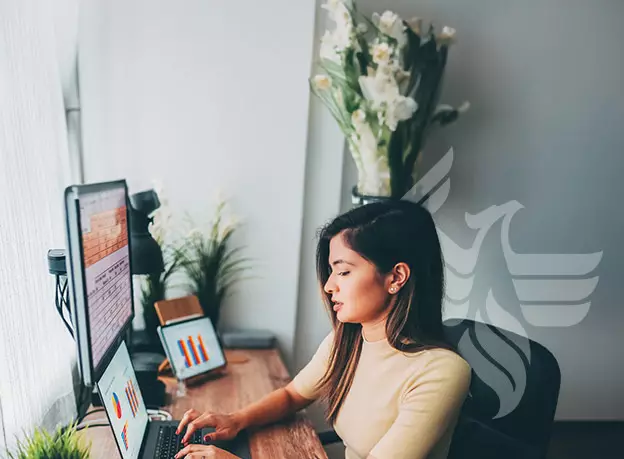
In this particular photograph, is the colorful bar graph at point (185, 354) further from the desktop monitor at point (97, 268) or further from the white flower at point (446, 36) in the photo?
the white flower at point (446, 36)

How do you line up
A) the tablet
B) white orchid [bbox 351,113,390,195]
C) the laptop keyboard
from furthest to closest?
white orchid [bbox 351,113,390,195], the tablet, the laptop keyboard

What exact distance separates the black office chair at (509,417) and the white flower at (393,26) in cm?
97

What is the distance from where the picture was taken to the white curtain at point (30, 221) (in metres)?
1.12

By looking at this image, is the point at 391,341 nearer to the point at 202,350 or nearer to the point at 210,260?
the point at 202,350

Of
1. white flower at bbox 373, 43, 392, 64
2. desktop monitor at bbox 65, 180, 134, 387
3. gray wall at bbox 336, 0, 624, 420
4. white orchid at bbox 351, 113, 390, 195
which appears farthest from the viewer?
gray wall at bbox 336, 0, 624, 420

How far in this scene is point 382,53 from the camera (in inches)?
68.8

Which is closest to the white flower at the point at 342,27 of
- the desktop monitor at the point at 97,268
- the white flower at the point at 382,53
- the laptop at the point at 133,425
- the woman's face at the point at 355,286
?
the white flower at the point at 382,53

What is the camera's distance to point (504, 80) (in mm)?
2238

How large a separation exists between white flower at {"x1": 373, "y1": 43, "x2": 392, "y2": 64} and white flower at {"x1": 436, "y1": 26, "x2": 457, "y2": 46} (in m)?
0.29

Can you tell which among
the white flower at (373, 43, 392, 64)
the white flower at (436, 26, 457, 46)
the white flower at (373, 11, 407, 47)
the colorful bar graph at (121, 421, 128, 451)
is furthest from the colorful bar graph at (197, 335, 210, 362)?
the white flower at (436, 26, 457, 46)

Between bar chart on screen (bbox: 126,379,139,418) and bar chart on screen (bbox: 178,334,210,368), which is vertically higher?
bar chart on screen (bbox: 126,379,139,418)

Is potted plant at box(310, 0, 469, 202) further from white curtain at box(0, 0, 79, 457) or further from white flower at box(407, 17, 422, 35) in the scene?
white curtain at box(0, 0, 79, 457)

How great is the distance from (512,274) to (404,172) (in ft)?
2.75

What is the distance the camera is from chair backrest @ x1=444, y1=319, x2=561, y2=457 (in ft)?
4.16
